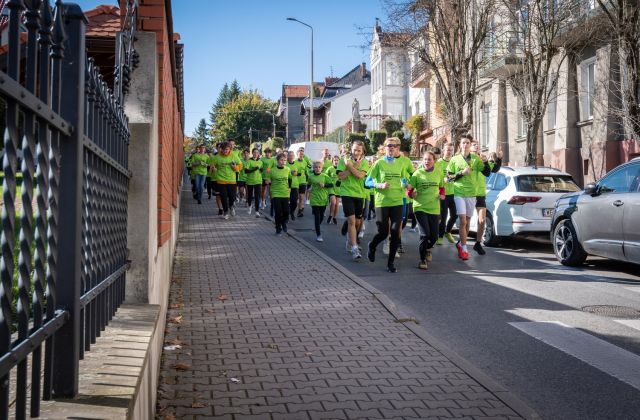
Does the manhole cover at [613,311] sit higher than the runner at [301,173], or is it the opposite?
the runner at [301,173]

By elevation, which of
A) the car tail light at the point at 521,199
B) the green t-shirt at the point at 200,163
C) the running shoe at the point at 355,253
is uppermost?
the green t-shirt at the point at 200,163

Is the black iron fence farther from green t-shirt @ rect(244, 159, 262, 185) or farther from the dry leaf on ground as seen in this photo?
green t-shirt @ rect(244, 159, 262, 185)

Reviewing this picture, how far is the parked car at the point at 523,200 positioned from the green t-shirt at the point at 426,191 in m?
2.96

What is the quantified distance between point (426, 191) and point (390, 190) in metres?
0.66

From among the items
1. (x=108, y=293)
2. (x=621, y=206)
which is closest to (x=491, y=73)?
(x=621, y=206)

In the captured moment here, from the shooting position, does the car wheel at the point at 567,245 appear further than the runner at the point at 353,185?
No

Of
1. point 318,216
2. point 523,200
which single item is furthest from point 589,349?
point 318,216

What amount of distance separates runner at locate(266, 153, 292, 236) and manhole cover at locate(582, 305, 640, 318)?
904 centimetres

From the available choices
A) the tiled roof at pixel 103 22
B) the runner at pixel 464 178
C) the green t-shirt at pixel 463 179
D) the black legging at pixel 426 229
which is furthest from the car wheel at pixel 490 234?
the tiled roof at pixel 103 22

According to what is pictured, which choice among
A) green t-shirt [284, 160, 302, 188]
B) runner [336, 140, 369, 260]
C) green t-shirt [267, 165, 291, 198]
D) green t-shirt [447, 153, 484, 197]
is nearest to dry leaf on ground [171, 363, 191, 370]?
runner [336, 140, 369, 260]

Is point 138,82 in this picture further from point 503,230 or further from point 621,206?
point 503,230

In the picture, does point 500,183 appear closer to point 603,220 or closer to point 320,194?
point 320,194

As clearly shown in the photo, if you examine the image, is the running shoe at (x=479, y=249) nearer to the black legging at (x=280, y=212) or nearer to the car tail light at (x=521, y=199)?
the car tail light at (x=521, y=199)

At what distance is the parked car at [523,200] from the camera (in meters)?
14.4
